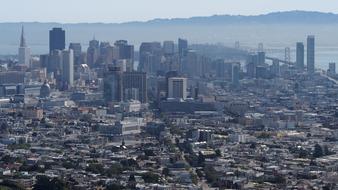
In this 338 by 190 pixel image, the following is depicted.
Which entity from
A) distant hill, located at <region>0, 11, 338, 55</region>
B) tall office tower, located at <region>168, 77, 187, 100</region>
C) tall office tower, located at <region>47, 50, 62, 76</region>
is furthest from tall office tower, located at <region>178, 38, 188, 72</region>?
distant hill, located at <region>0, 11, 338, 55</region>

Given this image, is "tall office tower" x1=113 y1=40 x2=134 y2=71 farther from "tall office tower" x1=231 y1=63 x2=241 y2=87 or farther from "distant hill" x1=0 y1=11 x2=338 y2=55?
"distant hill" x1=0 y1=11 x2=338 y2=55

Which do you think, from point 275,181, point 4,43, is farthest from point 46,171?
point 4,43

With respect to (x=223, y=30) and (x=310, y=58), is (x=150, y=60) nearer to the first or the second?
(x=310, y=58)

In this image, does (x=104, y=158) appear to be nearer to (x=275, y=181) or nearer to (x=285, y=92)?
(x=275, y=181)

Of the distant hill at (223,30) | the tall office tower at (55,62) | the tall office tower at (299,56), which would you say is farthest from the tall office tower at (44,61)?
the distant hill at (223,30)

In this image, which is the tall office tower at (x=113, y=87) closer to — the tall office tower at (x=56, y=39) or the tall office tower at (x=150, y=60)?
the tall office tower at (x=150, y=60)
